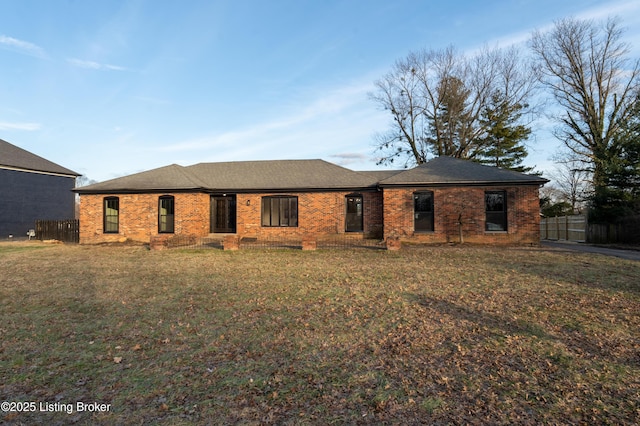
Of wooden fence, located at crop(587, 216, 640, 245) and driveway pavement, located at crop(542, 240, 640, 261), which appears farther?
wooden fence, located at crop(587, 216, 640, 245)

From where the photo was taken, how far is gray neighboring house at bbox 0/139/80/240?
75.5ft

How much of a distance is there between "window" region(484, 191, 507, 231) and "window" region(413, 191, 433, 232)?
8.37ft

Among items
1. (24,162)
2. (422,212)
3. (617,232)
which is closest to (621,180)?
(617,232)

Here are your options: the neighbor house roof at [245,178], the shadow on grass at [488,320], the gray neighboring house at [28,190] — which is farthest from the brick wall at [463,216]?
the gray neighboring house at [28,190]

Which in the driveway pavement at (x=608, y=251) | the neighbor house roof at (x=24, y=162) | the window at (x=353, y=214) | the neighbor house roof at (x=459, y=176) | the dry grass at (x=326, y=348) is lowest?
the dry grass at (x=326, y=348)

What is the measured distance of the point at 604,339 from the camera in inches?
183

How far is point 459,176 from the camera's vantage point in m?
16.7

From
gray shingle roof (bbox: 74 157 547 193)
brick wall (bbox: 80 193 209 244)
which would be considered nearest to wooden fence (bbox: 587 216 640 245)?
gray shingle roof (bbox: 74 157 547 193)

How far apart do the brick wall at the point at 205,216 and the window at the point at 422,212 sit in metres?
1.86

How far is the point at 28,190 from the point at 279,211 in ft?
61.0

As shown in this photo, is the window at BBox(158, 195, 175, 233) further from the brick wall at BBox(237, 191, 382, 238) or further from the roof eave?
the roof eave

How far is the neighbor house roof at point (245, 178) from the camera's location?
1827 cm

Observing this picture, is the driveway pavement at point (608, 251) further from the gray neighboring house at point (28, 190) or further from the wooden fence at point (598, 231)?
the gray neighboring house at point (28, 190)

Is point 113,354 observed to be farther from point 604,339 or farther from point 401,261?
point 401,261
